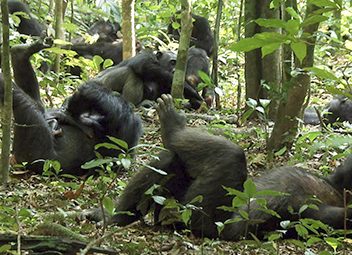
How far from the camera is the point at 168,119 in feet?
16.4

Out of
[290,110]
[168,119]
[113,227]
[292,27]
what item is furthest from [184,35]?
[292,27]

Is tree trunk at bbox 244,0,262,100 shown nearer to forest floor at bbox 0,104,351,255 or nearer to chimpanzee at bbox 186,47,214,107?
forest floor at bbox 0,104,351,255

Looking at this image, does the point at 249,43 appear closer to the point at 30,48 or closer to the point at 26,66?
the point at 30,48

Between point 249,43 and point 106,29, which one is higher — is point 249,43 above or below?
above

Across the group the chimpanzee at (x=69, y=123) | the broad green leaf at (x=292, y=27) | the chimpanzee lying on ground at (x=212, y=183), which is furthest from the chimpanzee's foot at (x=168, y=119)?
the broad green leaf at (x=292, y=27)

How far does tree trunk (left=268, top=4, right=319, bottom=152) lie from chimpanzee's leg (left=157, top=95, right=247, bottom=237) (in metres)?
1.96

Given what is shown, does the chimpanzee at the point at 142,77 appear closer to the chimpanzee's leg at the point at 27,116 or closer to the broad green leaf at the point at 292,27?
the chimpanzee's leg at the point at 27,116

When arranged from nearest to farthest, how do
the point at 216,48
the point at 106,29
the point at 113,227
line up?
the point at 113,227
the point at 216,48
the point at 106,29

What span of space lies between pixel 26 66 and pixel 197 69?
593cm

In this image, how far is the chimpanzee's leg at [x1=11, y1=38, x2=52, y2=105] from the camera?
604 cm

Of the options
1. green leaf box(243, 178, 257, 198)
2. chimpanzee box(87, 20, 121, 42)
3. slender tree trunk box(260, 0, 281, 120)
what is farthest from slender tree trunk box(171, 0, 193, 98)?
chimpanzee box(87, 20, 121, 42)

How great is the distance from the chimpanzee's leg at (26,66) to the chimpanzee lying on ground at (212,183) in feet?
5.22

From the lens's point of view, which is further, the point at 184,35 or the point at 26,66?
the point at 184,35

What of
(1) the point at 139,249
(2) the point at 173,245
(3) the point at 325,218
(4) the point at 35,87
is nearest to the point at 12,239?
(1) the point at 139,249
